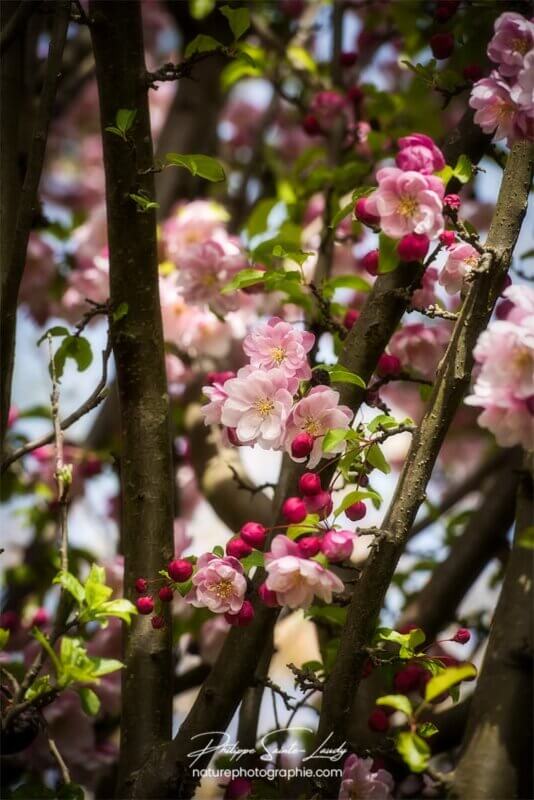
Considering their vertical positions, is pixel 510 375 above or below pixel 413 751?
→ above

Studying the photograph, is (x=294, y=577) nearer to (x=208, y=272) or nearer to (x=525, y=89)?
(x=525, y=89)

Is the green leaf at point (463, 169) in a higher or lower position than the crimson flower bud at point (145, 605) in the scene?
higher

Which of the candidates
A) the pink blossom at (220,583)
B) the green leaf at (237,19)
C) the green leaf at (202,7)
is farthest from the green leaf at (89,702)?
the green leaf at (202,7)

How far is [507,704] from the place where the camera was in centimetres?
123

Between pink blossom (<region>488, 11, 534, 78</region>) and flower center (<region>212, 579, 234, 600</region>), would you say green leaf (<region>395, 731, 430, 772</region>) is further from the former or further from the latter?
pink blossom (<region>488, 11, 534, 78</region>)

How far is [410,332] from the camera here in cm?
161

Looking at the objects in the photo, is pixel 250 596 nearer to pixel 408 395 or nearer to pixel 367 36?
pixel 408 395

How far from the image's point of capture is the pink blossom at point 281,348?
112cm

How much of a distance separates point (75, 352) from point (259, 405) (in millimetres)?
486

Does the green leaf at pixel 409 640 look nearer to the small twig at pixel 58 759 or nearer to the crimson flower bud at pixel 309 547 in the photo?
the crimson flower bud at pixel 309 547

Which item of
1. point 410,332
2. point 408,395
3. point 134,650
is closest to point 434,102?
point 408,395

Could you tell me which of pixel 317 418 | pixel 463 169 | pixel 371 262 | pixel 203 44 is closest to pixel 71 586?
pixel 317 418

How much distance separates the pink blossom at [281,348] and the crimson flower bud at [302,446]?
8 centimetres

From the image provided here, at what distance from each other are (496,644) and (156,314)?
2.42ft
